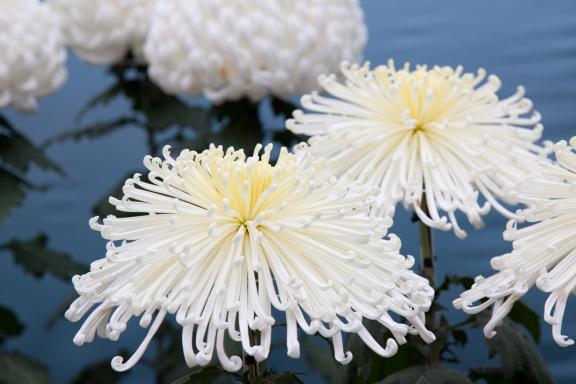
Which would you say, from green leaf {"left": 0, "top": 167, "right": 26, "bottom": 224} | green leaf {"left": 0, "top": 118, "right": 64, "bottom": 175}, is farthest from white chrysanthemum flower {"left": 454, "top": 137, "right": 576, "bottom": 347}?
green leaf {"left": 0, "top": 118, "right": 64, "bottom": 175}

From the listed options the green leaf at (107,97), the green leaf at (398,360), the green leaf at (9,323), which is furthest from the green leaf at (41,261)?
the green leaf at (398,360)

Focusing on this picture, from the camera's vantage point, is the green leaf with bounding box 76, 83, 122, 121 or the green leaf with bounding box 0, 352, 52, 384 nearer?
the green leaf with bounding box 0, 352, 52, 384

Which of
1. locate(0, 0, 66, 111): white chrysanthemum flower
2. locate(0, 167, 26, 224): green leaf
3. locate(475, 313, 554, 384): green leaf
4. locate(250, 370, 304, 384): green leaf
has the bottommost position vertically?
locate(250, 370, 304, 384): green leaf

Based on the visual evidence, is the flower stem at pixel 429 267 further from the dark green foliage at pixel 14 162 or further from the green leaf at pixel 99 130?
the green leaf at pixel 99 130

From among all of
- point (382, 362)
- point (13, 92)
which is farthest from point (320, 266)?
point (13, 92)

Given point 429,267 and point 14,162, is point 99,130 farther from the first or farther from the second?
point 429,267

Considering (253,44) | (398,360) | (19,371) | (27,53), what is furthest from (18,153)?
(398,360)

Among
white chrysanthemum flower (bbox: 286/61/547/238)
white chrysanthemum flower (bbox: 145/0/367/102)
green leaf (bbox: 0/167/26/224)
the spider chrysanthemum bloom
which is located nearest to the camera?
the spider chrysanthemum bloom

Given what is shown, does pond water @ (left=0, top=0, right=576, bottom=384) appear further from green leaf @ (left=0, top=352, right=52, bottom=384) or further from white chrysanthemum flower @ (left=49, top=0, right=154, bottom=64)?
green leaf @ (left=0, top=352, right=52, bottom=384)
